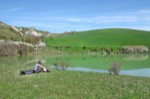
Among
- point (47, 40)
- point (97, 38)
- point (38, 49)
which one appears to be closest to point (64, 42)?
point (47, 40)

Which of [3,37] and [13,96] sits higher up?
[3,37]

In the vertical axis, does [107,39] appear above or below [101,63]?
above

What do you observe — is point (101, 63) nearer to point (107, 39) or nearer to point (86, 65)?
point (86, 65)

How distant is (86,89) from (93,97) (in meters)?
2.93

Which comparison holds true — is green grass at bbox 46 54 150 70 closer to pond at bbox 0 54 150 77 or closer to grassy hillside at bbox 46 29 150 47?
pond at bbox 0 54 150 77

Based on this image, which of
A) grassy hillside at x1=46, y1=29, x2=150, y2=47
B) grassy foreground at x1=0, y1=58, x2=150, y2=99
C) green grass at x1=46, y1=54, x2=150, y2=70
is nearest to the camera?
grassy foreground at x1=0, y1=58, x2=150, y2=99

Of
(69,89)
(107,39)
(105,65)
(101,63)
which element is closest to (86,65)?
(105,65)

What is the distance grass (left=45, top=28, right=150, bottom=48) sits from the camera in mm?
110750

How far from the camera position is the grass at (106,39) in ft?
363

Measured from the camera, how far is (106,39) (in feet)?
405

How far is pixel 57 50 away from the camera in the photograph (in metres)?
93.6

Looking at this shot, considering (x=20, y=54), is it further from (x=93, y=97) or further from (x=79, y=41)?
(x=93, y=97)

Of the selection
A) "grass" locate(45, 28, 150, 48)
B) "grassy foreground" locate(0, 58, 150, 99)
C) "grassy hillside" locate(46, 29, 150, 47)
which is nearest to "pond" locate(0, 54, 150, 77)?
"grassy foreground" locate(0, 58, 150, 99)

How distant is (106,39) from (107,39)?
35 centimetres
